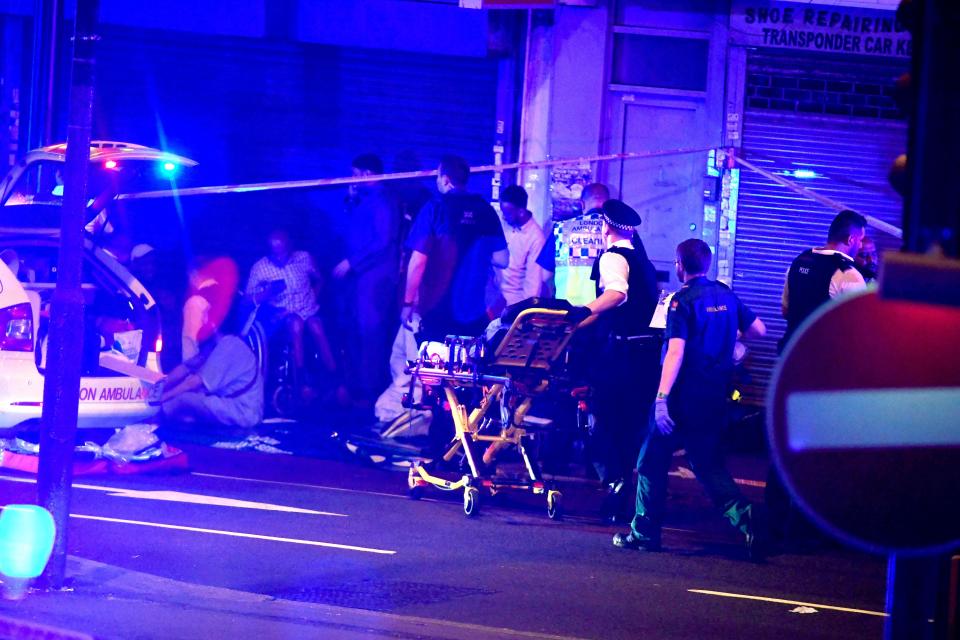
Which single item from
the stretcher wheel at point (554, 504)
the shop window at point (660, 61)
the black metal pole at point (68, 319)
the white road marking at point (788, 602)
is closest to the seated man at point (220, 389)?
the stretcher wheel at point (554, 504)

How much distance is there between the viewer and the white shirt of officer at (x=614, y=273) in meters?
10.1

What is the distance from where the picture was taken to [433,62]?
16094 mm

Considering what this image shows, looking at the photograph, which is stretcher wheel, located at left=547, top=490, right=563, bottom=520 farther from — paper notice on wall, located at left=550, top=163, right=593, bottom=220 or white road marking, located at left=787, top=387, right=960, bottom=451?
white road marking, located at left=787, top=387, right=960, bottom=451

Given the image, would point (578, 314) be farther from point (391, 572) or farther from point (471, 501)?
point (391, 572)

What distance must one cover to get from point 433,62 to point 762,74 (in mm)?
3673

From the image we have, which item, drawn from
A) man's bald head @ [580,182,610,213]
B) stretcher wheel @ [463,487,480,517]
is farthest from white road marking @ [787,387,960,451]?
man's bald head @ [580,182,610,213]

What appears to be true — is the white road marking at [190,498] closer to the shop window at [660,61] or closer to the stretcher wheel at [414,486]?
the stretcher wheel at [414,486]

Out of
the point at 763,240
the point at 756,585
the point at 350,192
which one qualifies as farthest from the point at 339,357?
the point at 756,585

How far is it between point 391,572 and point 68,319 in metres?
2.46

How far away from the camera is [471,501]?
10.2 metres

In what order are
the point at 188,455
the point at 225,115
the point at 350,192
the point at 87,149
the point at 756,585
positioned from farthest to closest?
the point at 225,115 → the point at 350,192 → the point at 188,455 → the point at 756,585 → the point at 87,149

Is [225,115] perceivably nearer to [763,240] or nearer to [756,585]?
[763,240]

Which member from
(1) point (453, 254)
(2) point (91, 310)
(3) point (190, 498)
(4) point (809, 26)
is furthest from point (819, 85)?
(3) point (190, 498)

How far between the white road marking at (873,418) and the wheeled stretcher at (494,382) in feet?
22.1
